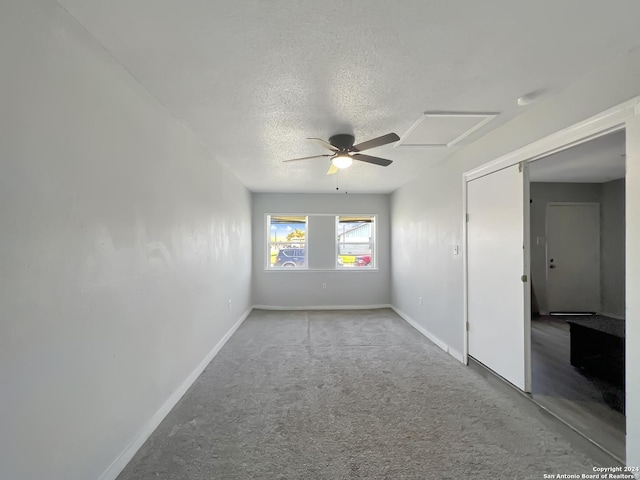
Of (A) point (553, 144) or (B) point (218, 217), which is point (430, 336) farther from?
(B) point (218, 217)

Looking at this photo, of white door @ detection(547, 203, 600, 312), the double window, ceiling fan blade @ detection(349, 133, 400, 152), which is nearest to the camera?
ceiling fan blade @ detection(349, 133, 400, 152)

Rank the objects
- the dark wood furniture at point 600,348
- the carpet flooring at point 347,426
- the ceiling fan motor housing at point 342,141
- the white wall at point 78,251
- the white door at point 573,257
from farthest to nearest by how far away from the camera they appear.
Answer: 1. the white door at point 573,257
2. the ceiling fan motor housing at point 342,141
3. the dark wood furniture at point 600,348
4. the carpet flooring at point 347,426
5. the white wall at point 78,251

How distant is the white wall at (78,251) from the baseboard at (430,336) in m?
2.92

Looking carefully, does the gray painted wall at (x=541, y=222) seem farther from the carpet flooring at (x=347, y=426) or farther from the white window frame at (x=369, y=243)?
the carpet flooring at (x=347, y=426)

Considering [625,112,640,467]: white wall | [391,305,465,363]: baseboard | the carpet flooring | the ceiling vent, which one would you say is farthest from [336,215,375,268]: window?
[625,112,640,467]: white wall

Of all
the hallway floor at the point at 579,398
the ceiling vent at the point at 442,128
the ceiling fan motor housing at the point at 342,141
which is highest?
the ceiling vent at the point at 442,128

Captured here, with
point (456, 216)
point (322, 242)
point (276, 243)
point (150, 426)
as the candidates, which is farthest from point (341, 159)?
point (276, 243)

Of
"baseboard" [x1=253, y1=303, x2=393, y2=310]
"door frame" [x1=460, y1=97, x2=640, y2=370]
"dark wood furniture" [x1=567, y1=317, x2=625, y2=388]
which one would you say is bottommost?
"baseboard" [x1=253, y1=303, x2=393, y2=310]

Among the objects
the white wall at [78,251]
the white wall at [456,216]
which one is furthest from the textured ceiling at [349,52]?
the white wall at [78,251]

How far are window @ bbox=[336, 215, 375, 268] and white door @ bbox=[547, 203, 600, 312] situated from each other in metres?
3.18

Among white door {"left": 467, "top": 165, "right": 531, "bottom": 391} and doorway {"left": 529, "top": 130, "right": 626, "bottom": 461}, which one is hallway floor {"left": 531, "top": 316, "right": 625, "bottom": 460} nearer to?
doorway {"left": 529, "top": 130, "right": 626, "bottom": 461}

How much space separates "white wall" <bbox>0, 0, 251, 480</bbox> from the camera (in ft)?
3.46

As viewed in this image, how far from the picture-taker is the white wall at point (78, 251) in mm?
1054

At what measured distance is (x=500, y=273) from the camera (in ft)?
8.38
